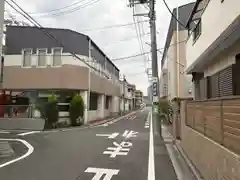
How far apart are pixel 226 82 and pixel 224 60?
1.19 m

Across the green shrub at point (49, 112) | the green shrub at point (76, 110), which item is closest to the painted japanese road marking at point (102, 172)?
the green shrub at point (49, 112)

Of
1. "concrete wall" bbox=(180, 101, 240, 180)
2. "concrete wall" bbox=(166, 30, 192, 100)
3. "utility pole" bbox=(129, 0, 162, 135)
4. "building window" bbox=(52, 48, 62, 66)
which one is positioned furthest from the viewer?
"concrete wall" bbox=(166, 30, 192, 100)

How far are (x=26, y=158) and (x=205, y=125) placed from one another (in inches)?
244

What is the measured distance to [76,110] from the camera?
27.1 metres

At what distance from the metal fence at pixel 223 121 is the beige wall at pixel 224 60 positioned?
2.40 meters

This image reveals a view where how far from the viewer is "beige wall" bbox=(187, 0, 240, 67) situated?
308 inches

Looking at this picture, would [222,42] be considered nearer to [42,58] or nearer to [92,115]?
[42,58]

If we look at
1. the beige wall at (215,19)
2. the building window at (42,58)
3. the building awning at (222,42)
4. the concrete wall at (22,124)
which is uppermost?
the building window at (42,58)

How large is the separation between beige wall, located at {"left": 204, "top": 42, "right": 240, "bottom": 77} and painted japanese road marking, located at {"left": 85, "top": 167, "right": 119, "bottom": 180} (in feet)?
16.2

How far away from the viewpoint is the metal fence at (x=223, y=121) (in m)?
4.79

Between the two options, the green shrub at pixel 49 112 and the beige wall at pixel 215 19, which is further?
the green shrub at pixel 49 112

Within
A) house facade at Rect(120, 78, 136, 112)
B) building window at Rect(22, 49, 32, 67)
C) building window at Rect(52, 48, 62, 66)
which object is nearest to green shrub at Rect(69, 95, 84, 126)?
building window at Rect(52, 48, 62, 66)

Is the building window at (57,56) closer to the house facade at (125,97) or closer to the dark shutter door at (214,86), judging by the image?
the dark shutter door at (214,86)

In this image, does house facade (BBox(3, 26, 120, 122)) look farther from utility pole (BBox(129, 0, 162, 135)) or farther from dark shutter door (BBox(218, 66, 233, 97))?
dark shutter door (BBox(218, 66, 233, 97))
